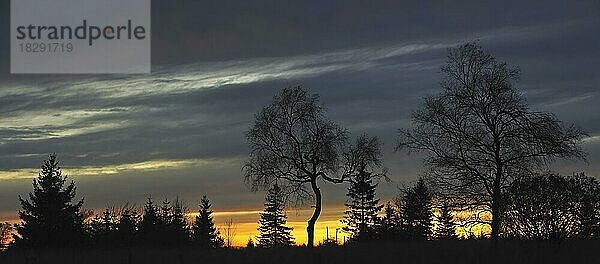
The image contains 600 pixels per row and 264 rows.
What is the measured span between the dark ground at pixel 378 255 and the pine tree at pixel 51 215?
2000 centimetres

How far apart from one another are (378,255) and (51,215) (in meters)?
31.8

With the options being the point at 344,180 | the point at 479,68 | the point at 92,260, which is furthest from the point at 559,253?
the point at 344,180

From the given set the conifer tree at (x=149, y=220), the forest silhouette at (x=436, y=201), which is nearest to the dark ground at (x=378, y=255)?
the forest silhouette at (x=436, y=201)

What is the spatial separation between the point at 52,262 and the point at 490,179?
1878 centimetres

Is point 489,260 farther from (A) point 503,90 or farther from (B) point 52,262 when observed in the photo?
(B) point 52,262

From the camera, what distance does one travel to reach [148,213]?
61.5m

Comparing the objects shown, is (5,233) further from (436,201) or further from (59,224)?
(436,201)

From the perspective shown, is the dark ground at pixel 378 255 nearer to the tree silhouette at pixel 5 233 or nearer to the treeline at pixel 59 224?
the treeline at pixel 59 224

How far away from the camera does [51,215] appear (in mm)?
55094

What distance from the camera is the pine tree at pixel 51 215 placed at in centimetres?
5269

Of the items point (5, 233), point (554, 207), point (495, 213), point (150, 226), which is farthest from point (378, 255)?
point (5, 233)

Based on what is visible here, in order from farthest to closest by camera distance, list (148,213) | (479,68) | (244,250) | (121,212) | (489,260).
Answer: (121,212), (148,213), (479,68), (244,250), (489,260)

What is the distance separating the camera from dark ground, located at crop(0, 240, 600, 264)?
25391 millimetres

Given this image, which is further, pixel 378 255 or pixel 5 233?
pixel 5 233
